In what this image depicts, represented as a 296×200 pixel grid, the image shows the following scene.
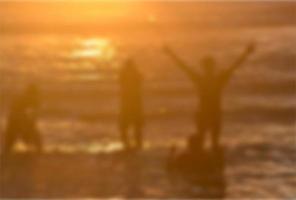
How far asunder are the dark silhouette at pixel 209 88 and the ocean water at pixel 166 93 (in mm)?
624

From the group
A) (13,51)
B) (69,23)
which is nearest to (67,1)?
(69,23)

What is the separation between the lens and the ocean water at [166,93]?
38.9 feet

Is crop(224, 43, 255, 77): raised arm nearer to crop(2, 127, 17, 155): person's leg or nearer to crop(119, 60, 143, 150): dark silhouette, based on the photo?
crop(119, 60, 143, 150): dark silhouette

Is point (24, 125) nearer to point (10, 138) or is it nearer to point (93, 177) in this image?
point (10, 138)

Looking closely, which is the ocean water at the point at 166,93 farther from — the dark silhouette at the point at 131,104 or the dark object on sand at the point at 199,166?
the dark silhouette at the point at 131,104

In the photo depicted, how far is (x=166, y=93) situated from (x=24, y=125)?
11511 millimetres

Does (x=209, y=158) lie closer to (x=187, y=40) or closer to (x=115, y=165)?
(x=115, y=165)

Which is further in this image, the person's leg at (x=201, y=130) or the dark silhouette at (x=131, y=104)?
the dark silhouette at (x=131, y=104)

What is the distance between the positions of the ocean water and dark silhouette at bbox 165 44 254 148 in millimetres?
624

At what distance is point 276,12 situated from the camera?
70.2 meters

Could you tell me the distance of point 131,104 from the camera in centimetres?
1263

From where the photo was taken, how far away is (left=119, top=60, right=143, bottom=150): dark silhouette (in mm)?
12547

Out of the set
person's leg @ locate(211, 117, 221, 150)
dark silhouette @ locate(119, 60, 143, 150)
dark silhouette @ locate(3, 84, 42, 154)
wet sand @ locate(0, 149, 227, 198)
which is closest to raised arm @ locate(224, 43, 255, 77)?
person's leg @ locate(211, 117, 221, 150)

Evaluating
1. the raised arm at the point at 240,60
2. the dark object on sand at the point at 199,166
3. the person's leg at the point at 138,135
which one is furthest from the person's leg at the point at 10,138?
the raised arm at the point at 240,60
